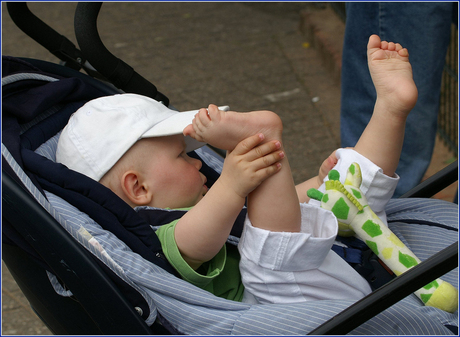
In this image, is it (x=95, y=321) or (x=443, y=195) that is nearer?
(x=95, y=321)

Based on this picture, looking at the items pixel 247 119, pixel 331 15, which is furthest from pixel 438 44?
pixel 331 15

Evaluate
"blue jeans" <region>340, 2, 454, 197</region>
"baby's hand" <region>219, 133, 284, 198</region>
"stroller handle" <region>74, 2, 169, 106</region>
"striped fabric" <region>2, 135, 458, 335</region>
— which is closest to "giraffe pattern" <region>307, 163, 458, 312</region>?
"striped fabric" <region>2, 135, 458, 335</region>

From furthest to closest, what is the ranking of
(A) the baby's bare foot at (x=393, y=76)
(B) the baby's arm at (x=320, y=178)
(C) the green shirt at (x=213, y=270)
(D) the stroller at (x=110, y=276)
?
(B) the baby's arm at (x=320, y=178), (A) the baby's bare foot at (x=393, y=76), (C) the green shirt at (x=213, y=270), (D) the stroller at (x=110, y=276)

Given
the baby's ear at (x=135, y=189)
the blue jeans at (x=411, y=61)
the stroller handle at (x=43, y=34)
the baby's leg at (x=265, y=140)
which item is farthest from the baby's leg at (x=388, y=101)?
the stroller handle at (x=43, y=34)

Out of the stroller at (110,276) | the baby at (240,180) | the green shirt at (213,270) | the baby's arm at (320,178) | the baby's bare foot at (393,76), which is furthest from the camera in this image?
the baby's arm at (320,178)

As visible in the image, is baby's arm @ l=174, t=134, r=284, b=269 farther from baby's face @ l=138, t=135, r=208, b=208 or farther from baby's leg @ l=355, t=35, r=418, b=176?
baby's leg @ l=355, t=35, r=418, b=176

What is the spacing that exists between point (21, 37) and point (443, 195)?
4456 mm

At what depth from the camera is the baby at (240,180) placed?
1.40 meters

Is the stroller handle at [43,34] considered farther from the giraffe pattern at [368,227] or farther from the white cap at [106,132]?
the giraffe pattern at [368,227]

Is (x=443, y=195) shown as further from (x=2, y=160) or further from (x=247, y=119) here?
(x=2, y=160)

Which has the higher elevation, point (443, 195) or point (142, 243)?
point (142, 243)

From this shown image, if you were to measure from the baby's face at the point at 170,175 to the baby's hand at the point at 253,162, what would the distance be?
330mm

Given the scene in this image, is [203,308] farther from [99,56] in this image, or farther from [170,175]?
[99,56]

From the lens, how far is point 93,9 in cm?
173
